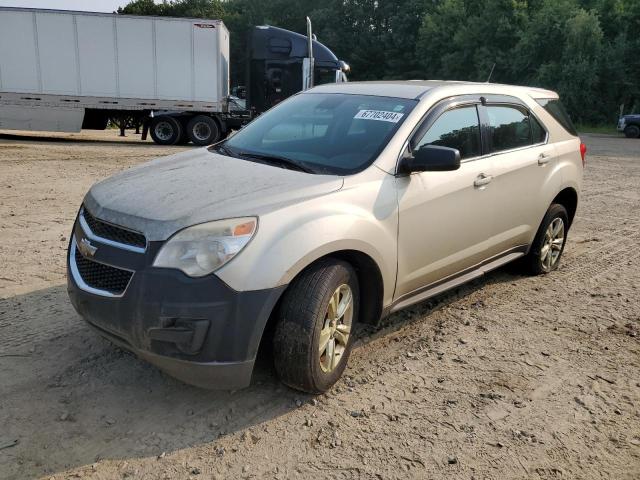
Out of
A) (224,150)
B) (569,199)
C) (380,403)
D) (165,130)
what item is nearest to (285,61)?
(165,130)

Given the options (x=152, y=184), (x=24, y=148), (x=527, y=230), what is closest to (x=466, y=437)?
(x=152, y=184)

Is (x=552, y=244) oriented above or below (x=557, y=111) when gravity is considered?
below

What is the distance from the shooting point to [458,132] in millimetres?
4145

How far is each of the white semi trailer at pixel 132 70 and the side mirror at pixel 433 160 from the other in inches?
544

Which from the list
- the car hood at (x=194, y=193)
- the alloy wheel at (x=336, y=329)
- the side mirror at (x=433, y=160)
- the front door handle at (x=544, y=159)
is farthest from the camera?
the front door handle at (x=544, y=159)

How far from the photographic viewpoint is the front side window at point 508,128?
4.50 metres

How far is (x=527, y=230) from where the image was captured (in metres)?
4.94

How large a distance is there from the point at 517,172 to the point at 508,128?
380 millimetres

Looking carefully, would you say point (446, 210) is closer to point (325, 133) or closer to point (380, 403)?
point (325, 133)

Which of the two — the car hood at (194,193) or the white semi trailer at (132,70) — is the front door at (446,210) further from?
the white semi trailer at (132,70)

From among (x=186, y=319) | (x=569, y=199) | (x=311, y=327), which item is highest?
(x=569, y=199)

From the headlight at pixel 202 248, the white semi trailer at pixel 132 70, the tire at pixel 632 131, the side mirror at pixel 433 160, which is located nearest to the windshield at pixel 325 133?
the side mirror at pixel 433 160

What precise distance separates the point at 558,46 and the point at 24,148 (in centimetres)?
3413

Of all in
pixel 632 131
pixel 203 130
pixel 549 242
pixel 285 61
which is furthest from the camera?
pixel 632 131
